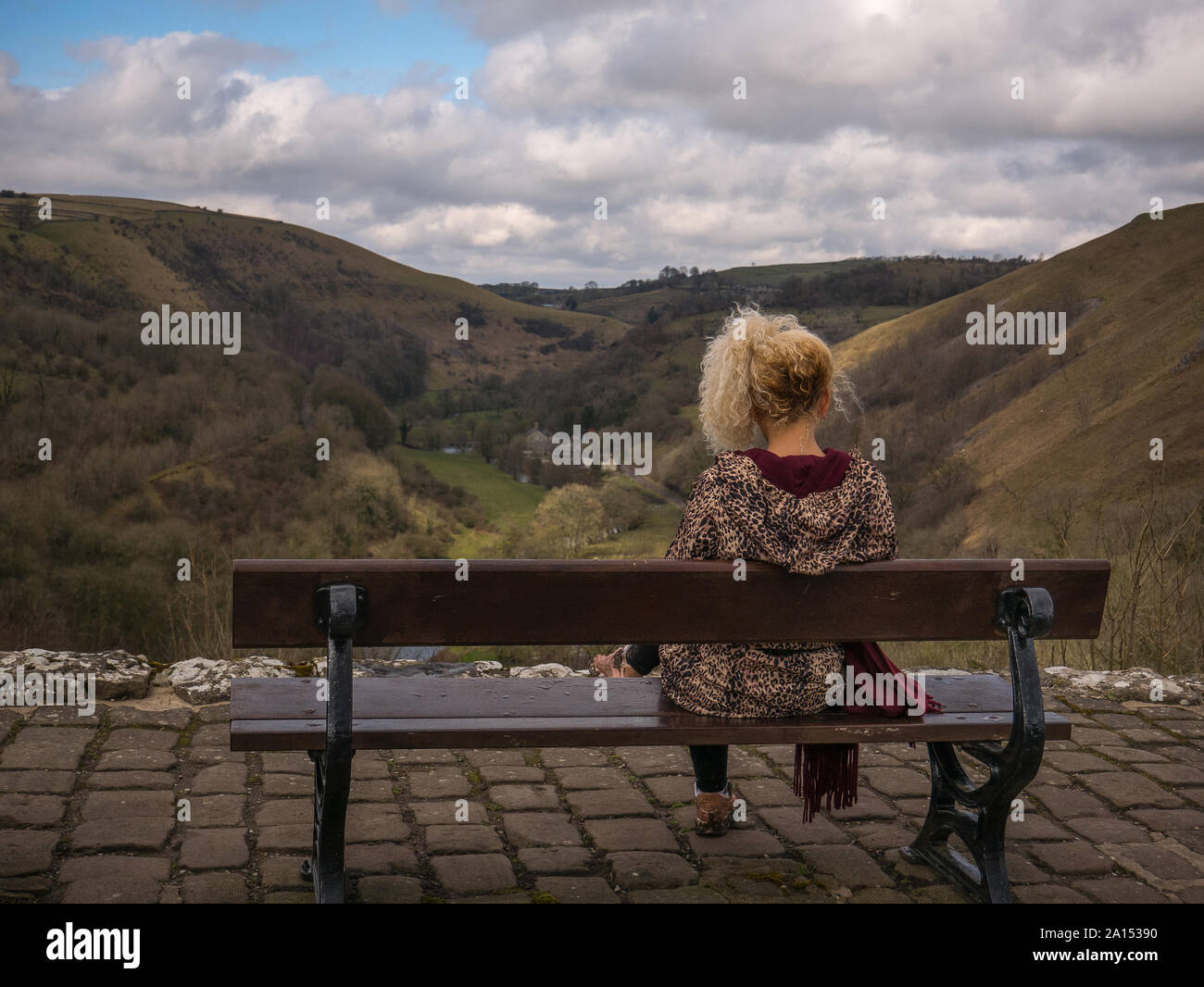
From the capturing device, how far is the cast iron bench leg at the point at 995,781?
295 cm

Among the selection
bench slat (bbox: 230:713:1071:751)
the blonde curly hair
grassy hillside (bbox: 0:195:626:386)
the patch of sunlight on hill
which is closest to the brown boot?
bench slat (bbox: 230:713:1071:751)

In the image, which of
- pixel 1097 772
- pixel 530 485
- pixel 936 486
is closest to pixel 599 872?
pixel 1097 772

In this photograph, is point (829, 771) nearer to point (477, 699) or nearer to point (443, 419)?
point (477, 699)

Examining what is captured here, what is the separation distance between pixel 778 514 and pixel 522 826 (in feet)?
4.66

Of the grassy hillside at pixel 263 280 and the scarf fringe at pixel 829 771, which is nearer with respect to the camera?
the scarf fringe at pixel 829 771

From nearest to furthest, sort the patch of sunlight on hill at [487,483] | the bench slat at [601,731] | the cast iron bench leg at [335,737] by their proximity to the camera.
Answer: the cast iron bench leg at [335,737] < the bench slat at [601,731] < the patch of sunlight on hill at [487,483]

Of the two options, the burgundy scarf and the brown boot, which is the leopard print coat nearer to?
the burgundy scarf

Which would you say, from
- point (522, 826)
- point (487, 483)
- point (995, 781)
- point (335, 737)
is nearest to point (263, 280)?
point (487, 483)

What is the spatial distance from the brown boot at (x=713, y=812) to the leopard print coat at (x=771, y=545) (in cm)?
50

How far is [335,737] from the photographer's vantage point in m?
2.68

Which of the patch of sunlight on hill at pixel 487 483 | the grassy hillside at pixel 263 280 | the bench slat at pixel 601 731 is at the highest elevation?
the grassy hillside at pixel 263 280

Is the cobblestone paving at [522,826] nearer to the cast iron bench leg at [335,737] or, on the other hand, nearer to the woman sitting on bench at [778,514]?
the cast iron bench leg at [335,737]

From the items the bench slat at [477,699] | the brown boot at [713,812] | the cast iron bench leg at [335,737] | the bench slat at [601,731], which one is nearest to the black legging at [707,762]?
the brown boot at [713,812]
